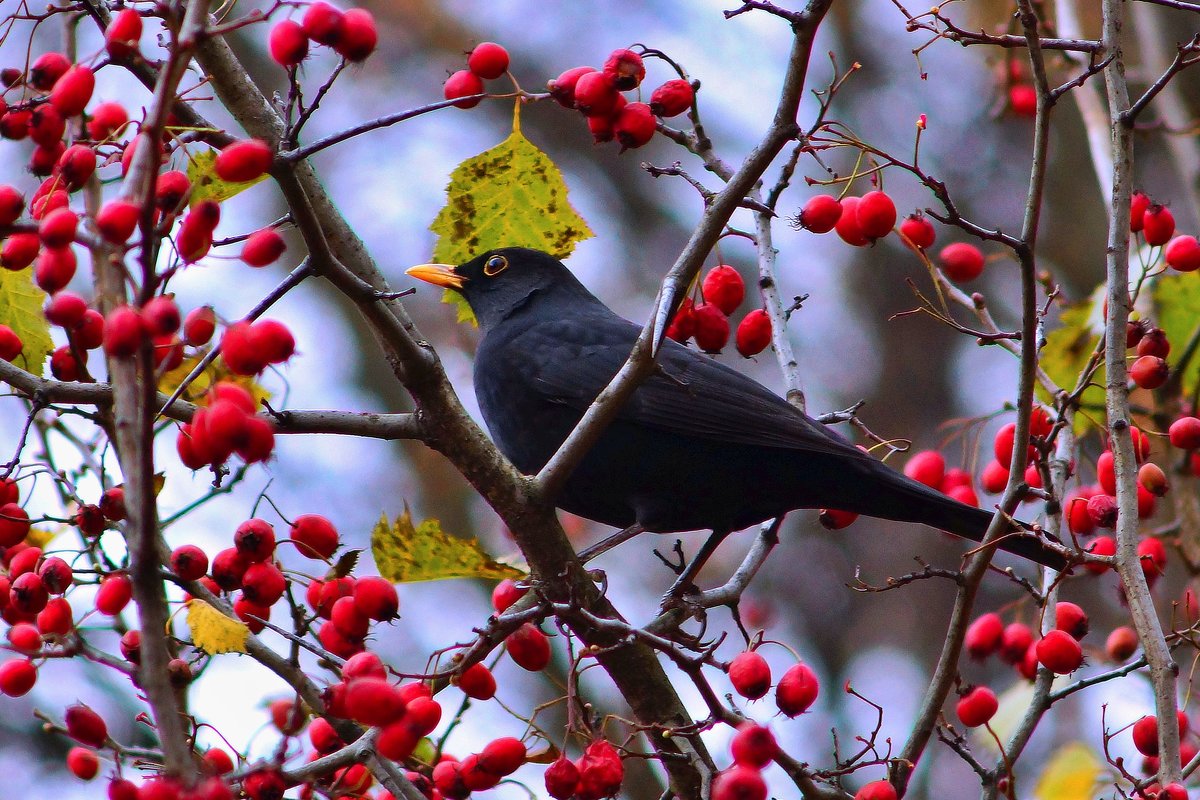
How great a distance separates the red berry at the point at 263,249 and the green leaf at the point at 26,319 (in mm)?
1016

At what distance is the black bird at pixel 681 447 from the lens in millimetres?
3502

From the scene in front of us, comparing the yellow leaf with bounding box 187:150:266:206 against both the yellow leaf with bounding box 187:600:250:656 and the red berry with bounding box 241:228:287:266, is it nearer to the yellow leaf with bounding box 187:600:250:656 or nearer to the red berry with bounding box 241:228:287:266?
the red berry with bounding box 241:228:287:266

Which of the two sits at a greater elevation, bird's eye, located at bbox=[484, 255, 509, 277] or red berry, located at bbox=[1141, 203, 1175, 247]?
bird's eye, located at bbox=[484, 255, 509, 277]

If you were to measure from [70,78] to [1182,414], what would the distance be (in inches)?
122

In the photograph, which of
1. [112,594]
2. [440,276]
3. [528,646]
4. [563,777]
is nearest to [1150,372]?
[528,646]

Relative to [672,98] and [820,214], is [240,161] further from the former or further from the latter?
[820,214]

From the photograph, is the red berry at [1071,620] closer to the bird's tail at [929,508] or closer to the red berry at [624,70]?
the bird's tail at [929,508]

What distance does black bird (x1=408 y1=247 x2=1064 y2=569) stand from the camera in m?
3.50

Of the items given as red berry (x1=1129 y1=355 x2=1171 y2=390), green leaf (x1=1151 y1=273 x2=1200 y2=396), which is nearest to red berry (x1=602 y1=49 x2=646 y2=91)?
red berry (x1=1129 y1=355 x2=1171 y2=390)

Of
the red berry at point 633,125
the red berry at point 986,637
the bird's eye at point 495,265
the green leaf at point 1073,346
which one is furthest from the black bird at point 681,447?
the red berry at point 633,125

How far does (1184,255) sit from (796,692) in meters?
1.58

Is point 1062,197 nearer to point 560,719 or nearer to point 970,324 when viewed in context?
point 970,324

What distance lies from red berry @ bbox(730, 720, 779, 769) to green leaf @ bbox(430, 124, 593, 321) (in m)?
1.50

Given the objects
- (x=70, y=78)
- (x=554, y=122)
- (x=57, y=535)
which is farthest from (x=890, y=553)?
(x=70, y=78)
